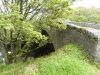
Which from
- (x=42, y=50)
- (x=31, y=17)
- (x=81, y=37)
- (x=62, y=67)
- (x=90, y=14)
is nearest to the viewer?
(x=62, y=67)

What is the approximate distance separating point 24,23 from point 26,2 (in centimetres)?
115

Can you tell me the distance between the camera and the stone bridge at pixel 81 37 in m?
9.12

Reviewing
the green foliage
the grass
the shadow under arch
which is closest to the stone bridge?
the grass

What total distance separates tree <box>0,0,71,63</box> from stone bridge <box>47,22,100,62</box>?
1.67 ft

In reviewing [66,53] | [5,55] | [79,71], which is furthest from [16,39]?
[79,71]

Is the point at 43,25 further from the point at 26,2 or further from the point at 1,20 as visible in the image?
the point at 1,20

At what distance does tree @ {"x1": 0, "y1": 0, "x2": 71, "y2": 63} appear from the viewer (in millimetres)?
9532

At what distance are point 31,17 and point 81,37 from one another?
190cm

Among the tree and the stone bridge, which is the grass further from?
the tree

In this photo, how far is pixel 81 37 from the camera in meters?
10.2

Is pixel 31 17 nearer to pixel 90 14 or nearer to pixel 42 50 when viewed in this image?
pixel 42 50

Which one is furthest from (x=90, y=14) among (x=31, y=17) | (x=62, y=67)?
(x=62, y=67)

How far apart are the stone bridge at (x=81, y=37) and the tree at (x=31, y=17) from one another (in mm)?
508

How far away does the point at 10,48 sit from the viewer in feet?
39.9
